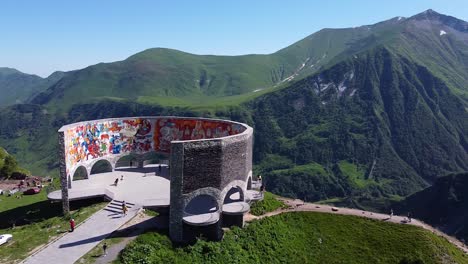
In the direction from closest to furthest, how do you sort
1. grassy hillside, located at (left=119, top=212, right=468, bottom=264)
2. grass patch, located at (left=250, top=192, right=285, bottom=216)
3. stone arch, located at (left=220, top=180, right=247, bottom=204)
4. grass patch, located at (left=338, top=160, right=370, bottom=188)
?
grassy hillside, located at (left=119, top=212, right=468, bottom=264)
stone arch, located at (left=220, top=180, right=247, bottom=204)
grass patch, located at (left=250, top=192, right=285, bottom=216)
grass patch, located at (left=338, top=160, right=370, bottom=188)

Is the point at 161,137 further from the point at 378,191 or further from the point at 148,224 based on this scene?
the point at 378,191

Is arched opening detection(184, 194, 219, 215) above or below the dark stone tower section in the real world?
below

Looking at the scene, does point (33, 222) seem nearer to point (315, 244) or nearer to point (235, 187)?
point (235, 187)

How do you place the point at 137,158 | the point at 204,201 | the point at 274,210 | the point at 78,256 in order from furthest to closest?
the point at 137,158 → the point at 274,210 → the point at 204,201 → the point at 78,256

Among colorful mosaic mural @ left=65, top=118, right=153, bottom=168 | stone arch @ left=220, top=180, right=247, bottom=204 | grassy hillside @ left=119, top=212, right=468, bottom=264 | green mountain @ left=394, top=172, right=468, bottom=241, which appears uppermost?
colorful mosaic mural @ left=65, top=118, right=153, bottom=168

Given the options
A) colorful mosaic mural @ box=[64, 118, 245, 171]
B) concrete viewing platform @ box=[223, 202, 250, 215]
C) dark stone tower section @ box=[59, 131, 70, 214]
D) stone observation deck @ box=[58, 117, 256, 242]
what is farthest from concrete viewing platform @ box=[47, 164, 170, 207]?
concrete viewing platform @ box=[223, 202, 250, 215]

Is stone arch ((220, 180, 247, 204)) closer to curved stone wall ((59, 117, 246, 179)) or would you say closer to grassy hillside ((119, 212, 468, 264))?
grassy hillside ((119, 212, 468, 264))

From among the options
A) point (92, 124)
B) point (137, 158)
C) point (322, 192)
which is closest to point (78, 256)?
point (92, 124)
